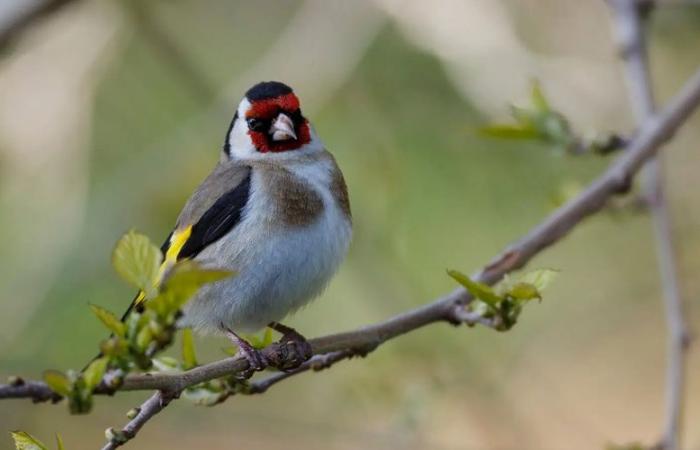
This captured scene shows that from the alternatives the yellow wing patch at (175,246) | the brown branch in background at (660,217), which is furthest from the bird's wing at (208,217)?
A: the brown branch in background at (660,217)

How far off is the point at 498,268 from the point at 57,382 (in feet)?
5.33

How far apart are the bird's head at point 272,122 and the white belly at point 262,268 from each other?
1.29ft

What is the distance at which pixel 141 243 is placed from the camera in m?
2.06

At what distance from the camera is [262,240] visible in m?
3.04

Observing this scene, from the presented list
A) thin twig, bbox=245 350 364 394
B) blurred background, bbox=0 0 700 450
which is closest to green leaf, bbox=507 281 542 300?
thin twig, bbox=245 350 364 394

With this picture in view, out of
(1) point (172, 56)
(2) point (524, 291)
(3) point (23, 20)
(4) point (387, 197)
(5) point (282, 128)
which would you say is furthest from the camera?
(1) point (172, 56)

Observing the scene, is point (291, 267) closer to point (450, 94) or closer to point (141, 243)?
point (141, 243)

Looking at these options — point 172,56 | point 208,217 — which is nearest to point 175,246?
point 208,217

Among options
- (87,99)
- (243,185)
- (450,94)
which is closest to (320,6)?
(450,94)

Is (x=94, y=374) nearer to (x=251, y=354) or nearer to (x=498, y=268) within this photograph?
(x=251, y=354)

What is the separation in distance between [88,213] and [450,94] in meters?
2.06

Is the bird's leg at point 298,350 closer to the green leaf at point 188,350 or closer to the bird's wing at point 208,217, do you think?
the green leaf at point 188,350

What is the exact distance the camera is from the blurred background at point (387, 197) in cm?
471

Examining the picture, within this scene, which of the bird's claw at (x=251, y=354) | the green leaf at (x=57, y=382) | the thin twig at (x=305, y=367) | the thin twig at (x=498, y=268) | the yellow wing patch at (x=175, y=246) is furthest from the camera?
the yellow wing patch at (x=175, y=246)
